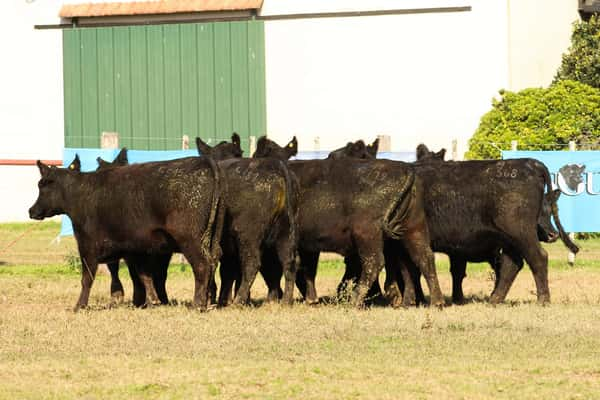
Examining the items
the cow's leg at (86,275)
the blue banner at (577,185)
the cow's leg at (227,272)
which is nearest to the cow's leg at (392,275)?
the cow's leg at (227,272)

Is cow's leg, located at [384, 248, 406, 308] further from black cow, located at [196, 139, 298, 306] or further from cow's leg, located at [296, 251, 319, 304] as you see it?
black cow, located at [196, 139, 298, 306]

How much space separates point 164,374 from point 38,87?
2810 cm

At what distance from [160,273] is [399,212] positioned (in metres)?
3.14

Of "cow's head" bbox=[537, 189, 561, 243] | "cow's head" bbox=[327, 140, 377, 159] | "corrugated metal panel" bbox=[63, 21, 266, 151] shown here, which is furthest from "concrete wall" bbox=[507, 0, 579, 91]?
"cow's head" bbox=[537, 189, 561, 243]

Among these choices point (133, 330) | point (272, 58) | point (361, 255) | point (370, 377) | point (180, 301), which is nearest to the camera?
point (370, 377)

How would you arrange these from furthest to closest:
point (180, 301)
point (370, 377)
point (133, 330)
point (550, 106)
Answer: point (550, 106)
point (180, 301)
point (133, 330)
point (370, 377)

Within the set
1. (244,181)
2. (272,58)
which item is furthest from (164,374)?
(272,58)

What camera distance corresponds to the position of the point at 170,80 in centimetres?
3628

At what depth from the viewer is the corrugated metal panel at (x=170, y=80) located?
35.8 metres

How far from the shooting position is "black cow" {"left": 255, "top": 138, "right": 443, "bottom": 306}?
15492 mm

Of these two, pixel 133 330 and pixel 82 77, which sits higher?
pixel 82 77

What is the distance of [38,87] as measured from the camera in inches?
1489

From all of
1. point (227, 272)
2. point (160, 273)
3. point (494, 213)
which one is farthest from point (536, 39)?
point (160, 273)

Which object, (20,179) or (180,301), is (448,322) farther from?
(20,179)
